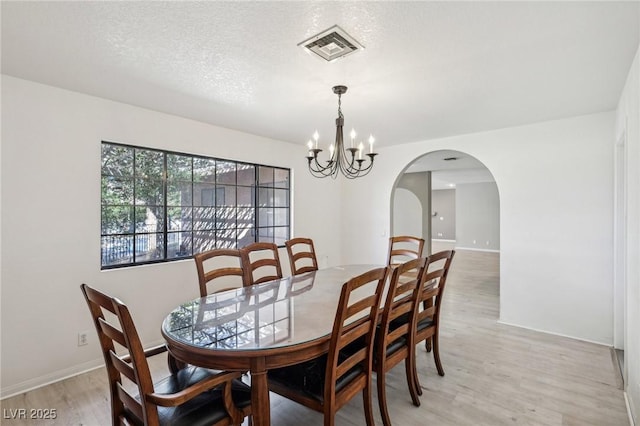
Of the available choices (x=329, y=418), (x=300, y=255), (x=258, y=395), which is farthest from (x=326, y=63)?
(x=329, y=418)

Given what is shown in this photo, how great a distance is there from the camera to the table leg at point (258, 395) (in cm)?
142

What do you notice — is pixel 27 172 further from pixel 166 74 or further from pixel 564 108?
pixel 564 108

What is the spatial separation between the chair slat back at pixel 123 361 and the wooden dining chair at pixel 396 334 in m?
1.27

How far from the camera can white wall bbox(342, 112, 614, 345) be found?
335 cm

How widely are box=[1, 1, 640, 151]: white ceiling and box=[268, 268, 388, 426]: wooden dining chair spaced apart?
1452 mm

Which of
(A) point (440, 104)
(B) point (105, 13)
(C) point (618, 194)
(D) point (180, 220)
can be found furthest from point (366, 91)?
(C) point (618, 194)

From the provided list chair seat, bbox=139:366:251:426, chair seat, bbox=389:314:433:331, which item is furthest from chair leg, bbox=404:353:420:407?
chair seat, bbox=139:366:251:426

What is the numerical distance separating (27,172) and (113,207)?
694 millimetres

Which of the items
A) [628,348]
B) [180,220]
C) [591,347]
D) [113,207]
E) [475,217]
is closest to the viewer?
[628,348]

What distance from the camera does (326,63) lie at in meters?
2.21

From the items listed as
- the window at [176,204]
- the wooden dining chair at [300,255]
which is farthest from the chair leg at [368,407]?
the window at [176,204]

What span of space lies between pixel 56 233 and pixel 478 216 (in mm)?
11214

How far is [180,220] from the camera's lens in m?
3.54

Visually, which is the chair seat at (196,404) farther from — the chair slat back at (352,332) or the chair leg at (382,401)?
the chair leg at (382,401)
